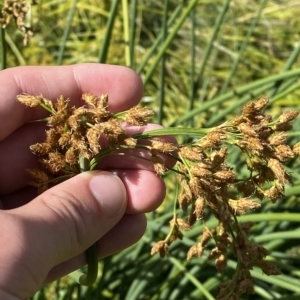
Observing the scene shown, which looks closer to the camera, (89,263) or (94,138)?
(94,138)

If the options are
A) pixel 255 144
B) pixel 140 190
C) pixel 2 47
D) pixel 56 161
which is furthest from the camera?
pixel 2 47

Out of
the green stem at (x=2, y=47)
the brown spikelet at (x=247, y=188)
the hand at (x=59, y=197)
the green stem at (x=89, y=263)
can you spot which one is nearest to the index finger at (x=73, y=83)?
the hand at (x=59, y=197)

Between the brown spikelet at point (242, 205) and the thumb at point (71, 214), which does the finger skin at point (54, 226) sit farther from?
the brown spikelet at point (242, 205)

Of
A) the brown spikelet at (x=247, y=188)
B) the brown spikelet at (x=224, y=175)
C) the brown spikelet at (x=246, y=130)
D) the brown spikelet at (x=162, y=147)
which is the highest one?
the brown spikelet at (x=246, y=130)

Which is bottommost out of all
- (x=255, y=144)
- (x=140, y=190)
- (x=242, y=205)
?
(x=140, y=190)

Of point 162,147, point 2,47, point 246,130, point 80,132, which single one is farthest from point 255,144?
point 2,47

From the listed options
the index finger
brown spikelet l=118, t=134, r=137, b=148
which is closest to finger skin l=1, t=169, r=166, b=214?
the index finger

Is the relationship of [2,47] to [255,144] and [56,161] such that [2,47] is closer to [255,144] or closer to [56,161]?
[56,161]

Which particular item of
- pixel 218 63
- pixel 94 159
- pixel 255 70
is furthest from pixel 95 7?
pixel 94 159
